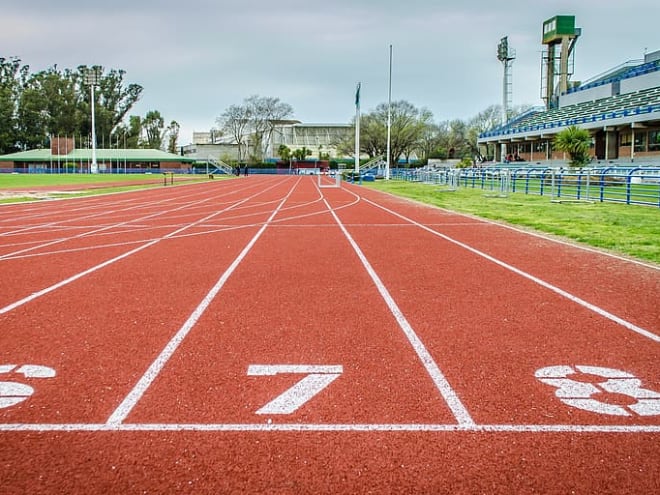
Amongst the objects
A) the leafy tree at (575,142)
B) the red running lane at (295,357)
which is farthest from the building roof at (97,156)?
the red running lane at (295,357)

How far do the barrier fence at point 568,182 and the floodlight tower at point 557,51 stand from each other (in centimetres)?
2694

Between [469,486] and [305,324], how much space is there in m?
3.21

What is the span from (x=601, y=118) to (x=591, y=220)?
3387 cm

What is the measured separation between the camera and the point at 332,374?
4.66m

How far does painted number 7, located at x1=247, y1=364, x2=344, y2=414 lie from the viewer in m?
4.04

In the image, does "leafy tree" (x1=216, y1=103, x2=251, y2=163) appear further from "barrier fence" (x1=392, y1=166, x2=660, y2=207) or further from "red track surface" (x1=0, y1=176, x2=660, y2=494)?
"red track surface" (x1=0, y1=176, x2=660, y2=494)

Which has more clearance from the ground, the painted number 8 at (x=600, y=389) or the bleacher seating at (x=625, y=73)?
the bleacher seating at (x=625, y=73)

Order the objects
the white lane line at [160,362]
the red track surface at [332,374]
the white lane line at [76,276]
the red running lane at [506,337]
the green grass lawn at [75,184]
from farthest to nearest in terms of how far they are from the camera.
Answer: the green grass lawn at [75,184], the white lane line at [76,276], the red running lane at [506,337], the white lane line at [160,362], the red track surface at [332,374]

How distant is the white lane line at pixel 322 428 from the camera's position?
12.1ft

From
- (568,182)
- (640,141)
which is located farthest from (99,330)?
(640,141)

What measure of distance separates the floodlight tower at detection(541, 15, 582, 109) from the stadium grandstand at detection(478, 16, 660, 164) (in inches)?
4.5

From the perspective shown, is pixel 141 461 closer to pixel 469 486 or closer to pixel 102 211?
pixel 469 486

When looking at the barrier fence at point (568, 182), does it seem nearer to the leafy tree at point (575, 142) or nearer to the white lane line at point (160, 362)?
the leafy tree at point (575, 142)

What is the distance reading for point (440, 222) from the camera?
54.5ft
